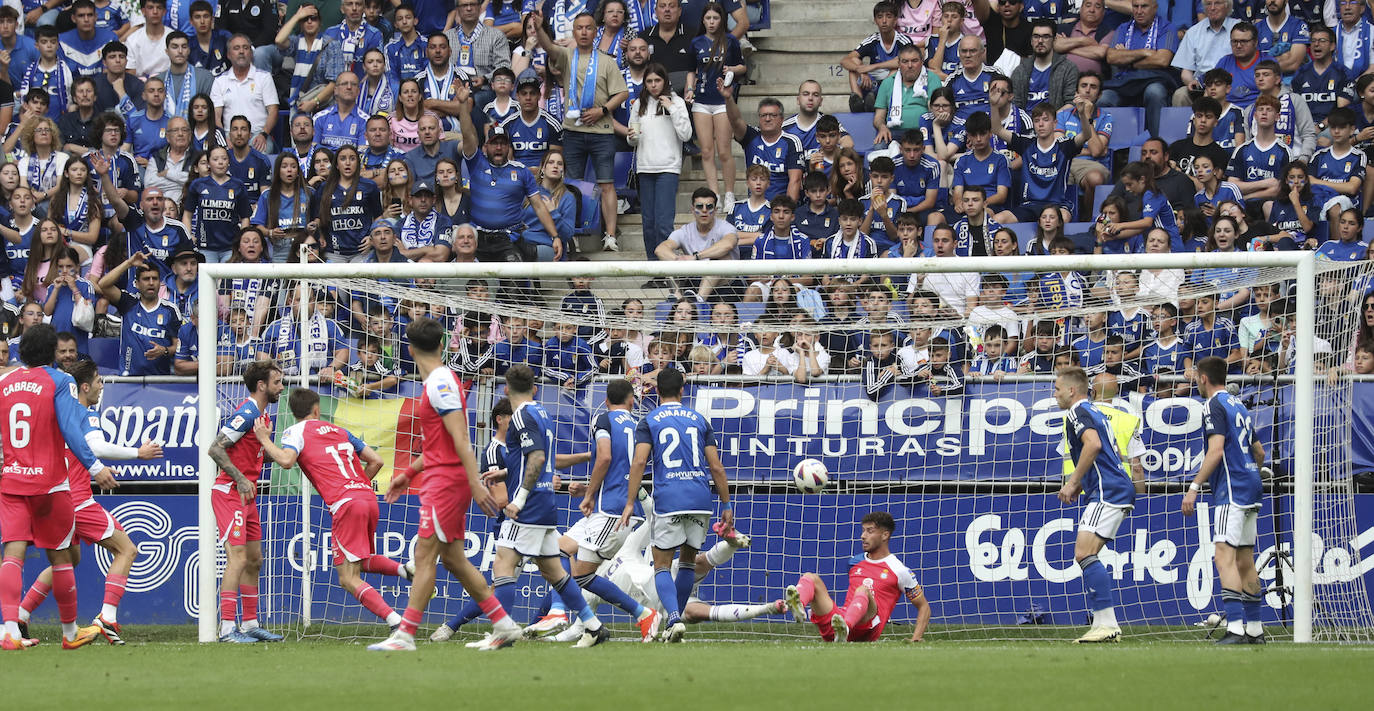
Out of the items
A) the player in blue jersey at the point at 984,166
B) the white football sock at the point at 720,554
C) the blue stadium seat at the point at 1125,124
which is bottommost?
the white football sock at the point at 720,554

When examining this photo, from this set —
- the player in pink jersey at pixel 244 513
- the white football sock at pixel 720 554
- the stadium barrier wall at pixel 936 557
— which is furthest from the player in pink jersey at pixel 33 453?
the white football sock at pixel 720 554

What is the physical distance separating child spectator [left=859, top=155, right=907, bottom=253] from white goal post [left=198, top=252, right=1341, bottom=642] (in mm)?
4273

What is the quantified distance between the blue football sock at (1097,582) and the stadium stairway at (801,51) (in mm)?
8367

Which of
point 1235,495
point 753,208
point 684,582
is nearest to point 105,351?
point 753,208

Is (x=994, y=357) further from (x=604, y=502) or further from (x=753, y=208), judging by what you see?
(x=753, y=208)

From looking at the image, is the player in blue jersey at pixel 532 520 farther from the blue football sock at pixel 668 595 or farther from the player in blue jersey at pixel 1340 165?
the player in blue jersey at pixel 1340 165

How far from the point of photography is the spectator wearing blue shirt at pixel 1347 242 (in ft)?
47.2

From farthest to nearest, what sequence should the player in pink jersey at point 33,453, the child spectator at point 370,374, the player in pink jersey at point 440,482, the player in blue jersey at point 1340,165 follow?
the player in blue jersey at point 1340,165, the child spectator at point 370,374, the player in pink jersey at point 33,453, the player in pink jersey at point 440,482

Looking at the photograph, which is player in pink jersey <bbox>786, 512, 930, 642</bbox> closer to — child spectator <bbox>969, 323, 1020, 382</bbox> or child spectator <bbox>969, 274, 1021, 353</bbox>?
child spectator <bbox>969, 323, 1020, 382</bbox>

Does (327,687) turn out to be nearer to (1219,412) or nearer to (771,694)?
(771,694)

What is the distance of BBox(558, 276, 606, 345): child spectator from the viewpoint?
1309 cm

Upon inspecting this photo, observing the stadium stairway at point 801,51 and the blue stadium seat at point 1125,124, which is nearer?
the blue stadium seat at point 1125,124

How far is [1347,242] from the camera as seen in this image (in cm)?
1450

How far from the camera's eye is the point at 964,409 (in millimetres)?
12797
